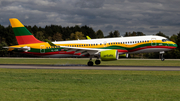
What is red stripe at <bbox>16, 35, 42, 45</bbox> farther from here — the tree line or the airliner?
the tree line

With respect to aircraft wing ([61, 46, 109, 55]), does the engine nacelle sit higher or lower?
lower

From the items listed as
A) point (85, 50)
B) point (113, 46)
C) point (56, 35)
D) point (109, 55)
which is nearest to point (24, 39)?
point (85, 50)

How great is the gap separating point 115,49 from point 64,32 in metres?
152

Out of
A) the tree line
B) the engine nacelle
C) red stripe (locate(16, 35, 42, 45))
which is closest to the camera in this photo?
the engine nacelle

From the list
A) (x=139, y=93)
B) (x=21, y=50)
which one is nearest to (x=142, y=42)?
(x=21, y=50)

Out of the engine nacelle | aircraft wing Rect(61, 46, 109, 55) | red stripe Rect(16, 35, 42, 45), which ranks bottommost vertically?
the engine nacelle

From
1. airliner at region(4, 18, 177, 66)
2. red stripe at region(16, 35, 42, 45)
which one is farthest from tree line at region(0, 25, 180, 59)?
red stripe at region(16, 35, 42, 45)

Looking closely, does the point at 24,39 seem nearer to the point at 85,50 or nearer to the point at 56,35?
the point at 85,50

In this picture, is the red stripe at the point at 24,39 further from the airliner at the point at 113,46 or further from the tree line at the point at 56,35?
the tree line at the point at 56,35

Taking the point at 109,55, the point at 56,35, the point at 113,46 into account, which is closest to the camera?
the point at 109,55

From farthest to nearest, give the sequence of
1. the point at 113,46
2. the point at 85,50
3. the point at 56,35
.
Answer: the point at 56,35, the point at 113,46, the point at 85,50

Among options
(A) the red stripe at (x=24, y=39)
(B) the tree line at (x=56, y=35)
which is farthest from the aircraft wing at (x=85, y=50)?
(B) the tree line at (x=56, y=35)

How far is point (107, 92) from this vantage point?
11.8m

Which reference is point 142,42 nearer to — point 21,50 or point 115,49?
point 115,49
